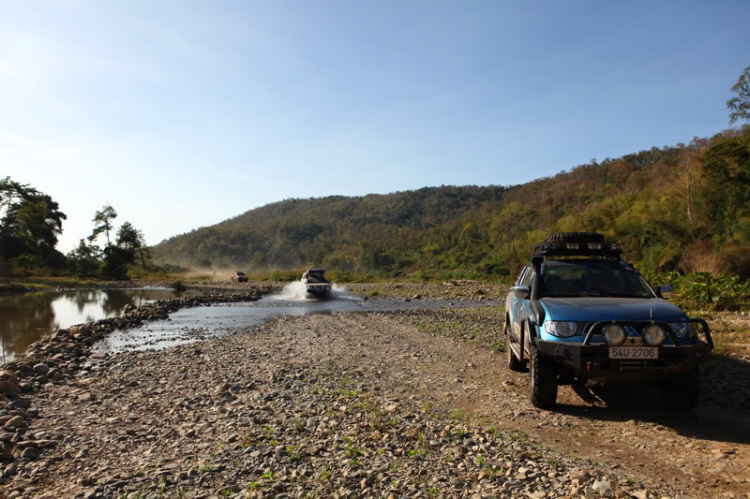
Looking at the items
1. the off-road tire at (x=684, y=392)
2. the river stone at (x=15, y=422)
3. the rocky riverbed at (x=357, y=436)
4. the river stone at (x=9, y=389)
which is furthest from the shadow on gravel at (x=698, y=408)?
the river stone at (x=9, y=389)

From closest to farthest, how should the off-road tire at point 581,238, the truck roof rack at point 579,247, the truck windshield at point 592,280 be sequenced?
1. the truck windshield at point 592,280
2. the truck roof rack at point 579,247
3. the off-road tire at point 581,238

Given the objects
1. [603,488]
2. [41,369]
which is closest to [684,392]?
[603,488]

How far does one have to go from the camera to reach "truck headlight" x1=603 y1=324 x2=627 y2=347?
551 cm

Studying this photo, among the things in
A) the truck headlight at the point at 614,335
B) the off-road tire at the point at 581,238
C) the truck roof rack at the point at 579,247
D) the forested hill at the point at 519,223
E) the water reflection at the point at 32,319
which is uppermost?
the forested hill at the point at 519,223

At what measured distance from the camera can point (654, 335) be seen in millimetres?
5496

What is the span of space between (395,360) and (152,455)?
5.73 metres

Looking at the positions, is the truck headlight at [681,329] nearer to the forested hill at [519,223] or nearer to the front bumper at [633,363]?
the front bumper at [633,363]

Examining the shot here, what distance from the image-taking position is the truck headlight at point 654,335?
18.0 ft

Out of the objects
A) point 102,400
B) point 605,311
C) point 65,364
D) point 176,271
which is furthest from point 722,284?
point 176,271

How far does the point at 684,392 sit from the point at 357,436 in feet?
12.8

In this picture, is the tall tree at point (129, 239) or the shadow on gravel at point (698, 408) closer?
the shadow on gravel at point (698, 408)

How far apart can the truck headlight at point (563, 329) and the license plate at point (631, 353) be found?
1.55ft

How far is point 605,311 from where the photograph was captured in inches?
230

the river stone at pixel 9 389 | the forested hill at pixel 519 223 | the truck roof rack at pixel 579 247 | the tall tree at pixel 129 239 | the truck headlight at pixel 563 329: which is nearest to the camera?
the truck headlight at pixel 563 329
